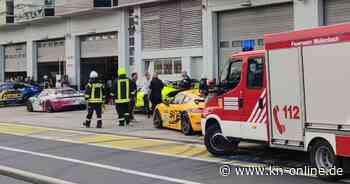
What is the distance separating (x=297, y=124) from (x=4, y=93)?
29.5 meters

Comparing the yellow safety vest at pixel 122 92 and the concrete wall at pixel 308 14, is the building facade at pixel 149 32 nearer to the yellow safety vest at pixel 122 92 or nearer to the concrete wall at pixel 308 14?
the concrete wall at pixel 308 14

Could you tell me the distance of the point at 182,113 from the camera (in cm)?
1744

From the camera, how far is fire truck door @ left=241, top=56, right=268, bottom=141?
1102 centimetres

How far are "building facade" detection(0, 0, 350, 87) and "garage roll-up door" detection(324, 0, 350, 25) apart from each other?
0.13ft

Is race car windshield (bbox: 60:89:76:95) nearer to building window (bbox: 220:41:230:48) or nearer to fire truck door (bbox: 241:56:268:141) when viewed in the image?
building window (bbox: 220:41:230:48)

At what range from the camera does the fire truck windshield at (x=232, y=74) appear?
38.9ft

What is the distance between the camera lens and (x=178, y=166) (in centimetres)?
1159

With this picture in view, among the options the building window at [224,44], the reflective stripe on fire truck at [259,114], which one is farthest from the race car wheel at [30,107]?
the reflective stripe on fire truck at [259,114]

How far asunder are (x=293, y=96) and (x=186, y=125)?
7.34 meters

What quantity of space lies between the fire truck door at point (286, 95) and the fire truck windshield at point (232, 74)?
1.27 metres

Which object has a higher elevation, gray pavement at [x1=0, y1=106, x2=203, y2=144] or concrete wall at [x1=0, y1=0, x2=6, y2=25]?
concrete wall at [x1=0, y1=0, x2=6, y2=25]

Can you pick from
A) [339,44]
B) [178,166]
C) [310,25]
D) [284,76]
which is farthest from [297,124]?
[310,25]

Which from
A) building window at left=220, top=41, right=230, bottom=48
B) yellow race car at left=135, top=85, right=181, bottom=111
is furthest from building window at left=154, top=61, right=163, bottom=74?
yellow race car at left=135, top=85, right=181, bottom=111

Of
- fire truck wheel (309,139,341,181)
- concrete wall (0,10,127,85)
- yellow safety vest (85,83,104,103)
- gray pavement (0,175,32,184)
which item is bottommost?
gray pavement (0,175,32,184)
